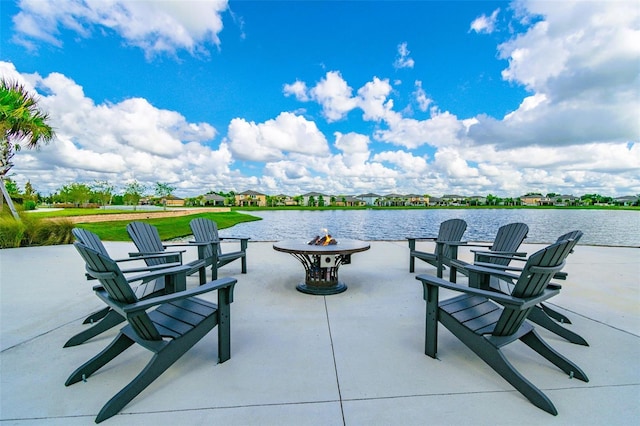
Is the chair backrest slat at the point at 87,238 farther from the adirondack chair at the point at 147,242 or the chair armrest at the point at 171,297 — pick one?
the chair armrest at the point at 171,297

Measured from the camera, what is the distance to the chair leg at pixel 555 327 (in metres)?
2.34

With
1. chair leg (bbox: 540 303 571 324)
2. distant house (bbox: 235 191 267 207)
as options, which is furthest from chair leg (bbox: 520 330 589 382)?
distant house (bbox: 235 191 267 207)

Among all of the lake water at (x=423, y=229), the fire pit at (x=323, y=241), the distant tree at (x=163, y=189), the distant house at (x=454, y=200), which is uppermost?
the distant tree at (x=163, y=189)

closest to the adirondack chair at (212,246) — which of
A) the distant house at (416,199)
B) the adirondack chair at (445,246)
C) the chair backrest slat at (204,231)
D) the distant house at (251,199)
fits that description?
the chair backrest slat at (204,231)

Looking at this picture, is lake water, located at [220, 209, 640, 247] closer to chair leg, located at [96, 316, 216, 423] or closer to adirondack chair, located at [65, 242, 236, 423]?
adirondack chair, located at [65, 242, 236, 423]

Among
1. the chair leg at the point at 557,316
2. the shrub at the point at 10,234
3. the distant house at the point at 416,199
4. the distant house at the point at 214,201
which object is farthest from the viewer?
the distant house at the point at 416,199

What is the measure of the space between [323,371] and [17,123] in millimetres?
14906

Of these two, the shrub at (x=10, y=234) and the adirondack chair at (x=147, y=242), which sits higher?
the adirondack chair at (x=147, y=242)

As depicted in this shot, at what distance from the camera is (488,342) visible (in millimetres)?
1726

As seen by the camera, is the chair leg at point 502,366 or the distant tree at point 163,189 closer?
the chair leg at point 502,366

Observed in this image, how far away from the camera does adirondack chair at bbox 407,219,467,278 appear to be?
13.2 ft

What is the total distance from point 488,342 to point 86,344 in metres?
3.01

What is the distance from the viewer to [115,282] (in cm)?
158

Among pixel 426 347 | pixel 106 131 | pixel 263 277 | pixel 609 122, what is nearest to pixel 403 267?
pixel 263 277
